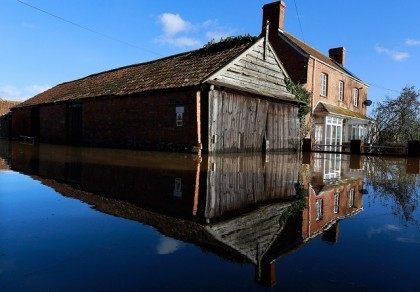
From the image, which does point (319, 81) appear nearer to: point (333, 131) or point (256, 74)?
point (333, 131)

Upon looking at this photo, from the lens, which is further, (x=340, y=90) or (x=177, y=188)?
(x=340, y=90)

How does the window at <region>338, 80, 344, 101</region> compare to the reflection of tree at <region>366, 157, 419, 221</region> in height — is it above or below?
above

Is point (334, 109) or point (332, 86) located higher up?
point (332, 86)

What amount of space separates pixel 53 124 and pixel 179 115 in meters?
15.3

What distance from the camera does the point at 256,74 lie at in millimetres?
19453

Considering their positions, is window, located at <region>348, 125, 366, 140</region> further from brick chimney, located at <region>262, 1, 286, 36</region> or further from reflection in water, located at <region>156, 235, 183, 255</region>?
reflection in water, located at <region>156, 235, 183, 255</region>

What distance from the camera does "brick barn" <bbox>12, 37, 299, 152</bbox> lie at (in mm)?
16453

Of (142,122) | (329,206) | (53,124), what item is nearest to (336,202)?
(329,206)

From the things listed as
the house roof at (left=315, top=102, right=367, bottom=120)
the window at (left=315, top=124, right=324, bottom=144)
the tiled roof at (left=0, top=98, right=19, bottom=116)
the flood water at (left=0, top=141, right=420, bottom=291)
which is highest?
the tiled roof at (left=0, top=98, right=19, bottom=116)

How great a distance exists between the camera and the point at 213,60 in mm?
18594

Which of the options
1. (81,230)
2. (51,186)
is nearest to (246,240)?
(81,230)

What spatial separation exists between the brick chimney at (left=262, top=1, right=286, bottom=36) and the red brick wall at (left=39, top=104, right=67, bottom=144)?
55.1ft

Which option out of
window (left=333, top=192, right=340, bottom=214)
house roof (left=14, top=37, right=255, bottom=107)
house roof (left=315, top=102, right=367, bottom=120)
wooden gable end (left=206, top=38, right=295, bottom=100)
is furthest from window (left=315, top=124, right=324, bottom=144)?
window (left=333, top=192, right=340, bottom=214)

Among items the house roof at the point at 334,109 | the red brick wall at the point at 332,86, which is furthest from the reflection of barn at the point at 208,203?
the house roof at the point at 334,109
